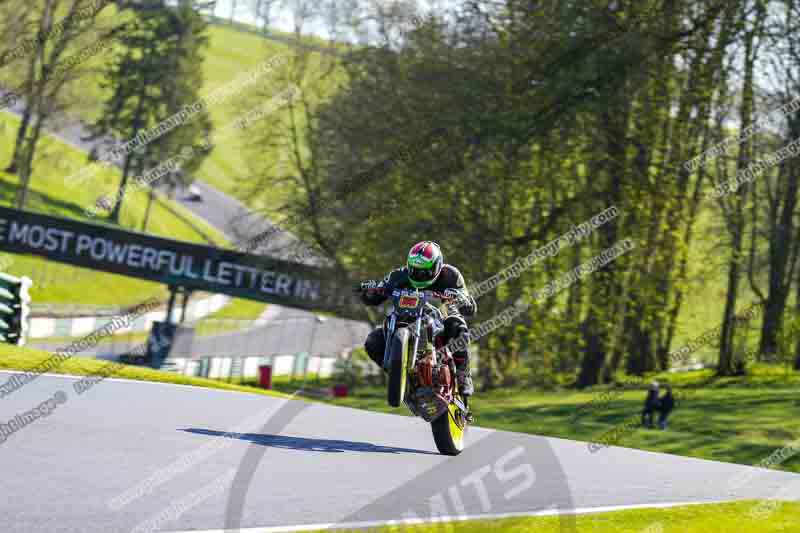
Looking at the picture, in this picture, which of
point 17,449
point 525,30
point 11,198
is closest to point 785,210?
point 525,30

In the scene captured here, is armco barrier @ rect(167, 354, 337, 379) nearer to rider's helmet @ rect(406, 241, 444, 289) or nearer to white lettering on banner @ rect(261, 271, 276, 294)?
white lettering on banner @ rect(261, 271, 276, 294)

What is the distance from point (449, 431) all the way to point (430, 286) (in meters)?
1.42

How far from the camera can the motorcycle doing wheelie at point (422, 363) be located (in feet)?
29.9

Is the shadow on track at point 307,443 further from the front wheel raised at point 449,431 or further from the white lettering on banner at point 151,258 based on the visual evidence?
the white lettering on banner at point 151,258

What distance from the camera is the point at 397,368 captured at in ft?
29.7

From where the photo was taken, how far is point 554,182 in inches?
1115

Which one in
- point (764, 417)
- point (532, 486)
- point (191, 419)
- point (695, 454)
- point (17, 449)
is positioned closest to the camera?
point (17, 449)

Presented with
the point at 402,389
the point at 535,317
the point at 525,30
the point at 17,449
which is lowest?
the point at 17,449

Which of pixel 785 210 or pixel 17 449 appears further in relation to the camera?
pixel 785 210

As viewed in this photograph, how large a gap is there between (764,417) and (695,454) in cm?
431

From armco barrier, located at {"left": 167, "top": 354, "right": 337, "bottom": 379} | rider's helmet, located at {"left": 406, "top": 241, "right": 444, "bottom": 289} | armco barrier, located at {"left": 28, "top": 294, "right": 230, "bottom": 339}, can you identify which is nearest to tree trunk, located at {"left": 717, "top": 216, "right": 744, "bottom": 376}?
armco barrier, located at {"left": 167, "top": 354, "right": 337, "bottom": 379}

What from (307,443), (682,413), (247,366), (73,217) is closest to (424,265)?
(307,443)

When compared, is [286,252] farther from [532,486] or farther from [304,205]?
[532,486]

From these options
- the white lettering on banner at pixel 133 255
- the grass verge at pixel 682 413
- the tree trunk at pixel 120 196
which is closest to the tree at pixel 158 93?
the tree trunk at pixel 120 196
